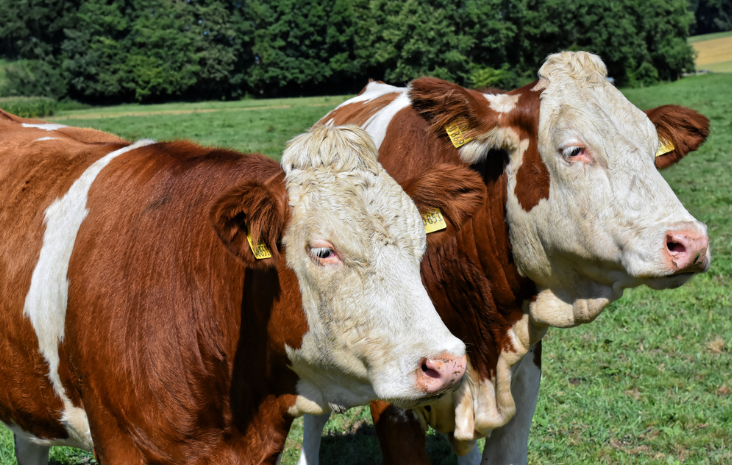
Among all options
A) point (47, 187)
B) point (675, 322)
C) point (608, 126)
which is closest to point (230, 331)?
point (47, 187)

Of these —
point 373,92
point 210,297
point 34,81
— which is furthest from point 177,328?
point 34,81

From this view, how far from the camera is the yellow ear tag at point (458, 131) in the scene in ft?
11.5

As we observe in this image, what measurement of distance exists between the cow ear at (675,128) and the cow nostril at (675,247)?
0.88 meters

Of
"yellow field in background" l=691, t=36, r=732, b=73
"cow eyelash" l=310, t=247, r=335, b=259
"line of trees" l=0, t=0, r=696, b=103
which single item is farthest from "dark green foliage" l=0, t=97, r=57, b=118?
"yellow field in background" l=691, t=36, r=732, b=73

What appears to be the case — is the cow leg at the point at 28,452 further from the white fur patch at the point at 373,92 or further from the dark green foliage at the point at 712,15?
the dark green foliage at the point at 712,15

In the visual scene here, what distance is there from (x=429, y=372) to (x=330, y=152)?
91cm

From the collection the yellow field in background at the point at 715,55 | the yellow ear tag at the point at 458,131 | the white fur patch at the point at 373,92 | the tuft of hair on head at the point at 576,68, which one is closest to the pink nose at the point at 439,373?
the yellow ear tag at the point at 458,131

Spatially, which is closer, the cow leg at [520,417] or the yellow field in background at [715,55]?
the cow leg at [520,417]

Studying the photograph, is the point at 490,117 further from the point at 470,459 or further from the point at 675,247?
the point at 470,459

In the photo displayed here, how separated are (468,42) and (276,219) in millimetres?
62418

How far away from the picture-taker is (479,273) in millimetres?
3682

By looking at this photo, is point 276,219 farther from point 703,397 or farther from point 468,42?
point 468,42

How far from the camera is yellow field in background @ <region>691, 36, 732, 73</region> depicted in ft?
206

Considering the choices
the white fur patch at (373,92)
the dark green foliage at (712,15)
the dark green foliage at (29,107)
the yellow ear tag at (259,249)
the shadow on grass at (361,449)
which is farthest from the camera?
the dark green foliage at (712,15)
